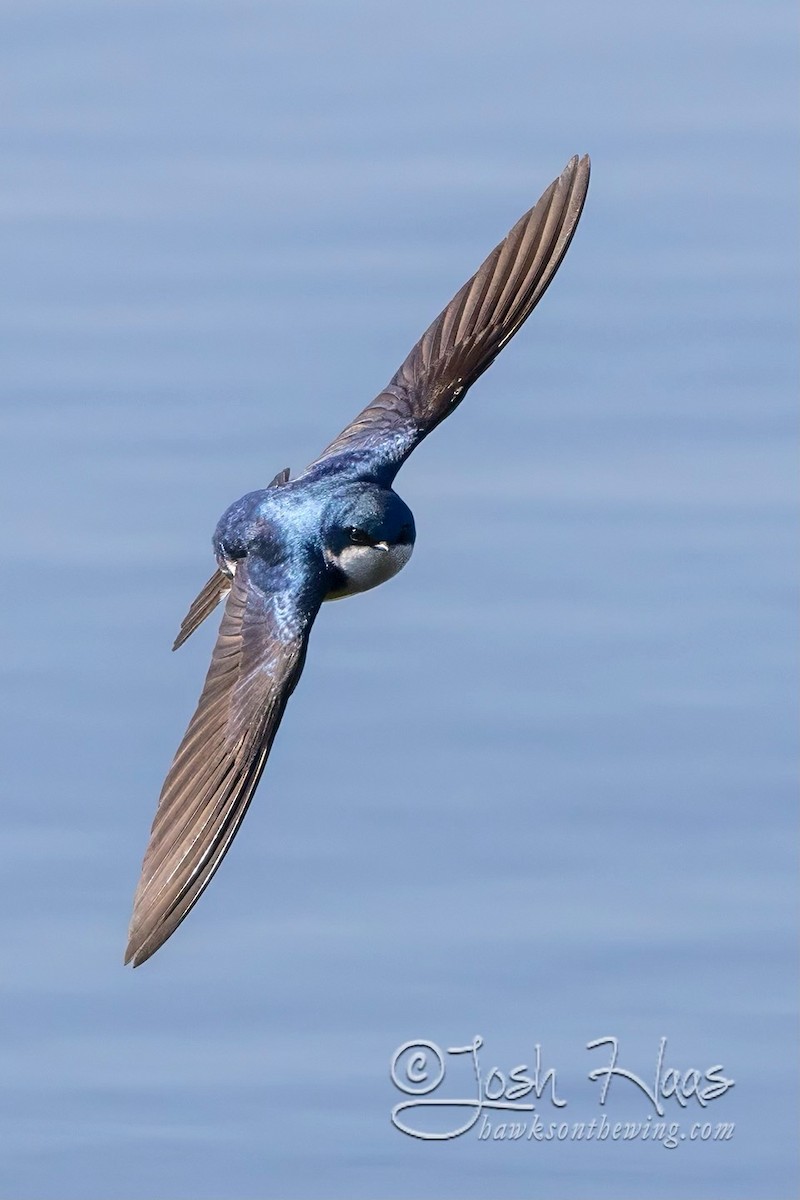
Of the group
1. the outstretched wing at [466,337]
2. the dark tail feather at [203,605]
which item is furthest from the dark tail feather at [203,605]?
the outstretched wing at [466,337]

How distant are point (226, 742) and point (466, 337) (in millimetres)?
1651

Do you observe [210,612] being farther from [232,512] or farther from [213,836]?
[213,836]

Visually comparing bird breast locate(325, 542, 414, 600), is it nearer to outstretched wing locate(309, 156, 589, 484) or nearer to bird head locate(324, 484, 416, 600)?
bird head locate(324, 484, 416, 600)

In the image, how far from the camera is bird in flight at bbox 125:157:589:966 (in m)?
6.09

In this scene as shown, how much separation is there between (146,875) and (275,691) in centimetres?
60

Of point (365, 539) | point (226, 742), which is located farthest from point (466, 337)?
point (226, 742)

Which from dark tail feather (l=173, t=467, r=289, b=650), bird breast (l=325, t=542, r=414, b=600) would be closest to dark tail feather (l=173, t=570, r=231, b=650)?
dark tail feather (l=173, t=467, r=289, b=650)

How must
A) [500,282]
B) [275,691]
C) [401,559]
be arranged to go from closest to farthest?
[275,691]
[401,559]
[500,282]

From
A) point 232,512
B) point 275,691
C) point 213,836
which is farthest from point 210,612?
point 213,836

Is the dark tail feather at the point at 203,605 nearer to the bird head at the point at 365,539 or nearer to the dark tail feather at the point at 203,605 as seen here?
the dark tail feather at the point at 203,605

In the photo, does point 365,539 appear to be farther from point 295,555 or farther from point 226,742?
point 226,742

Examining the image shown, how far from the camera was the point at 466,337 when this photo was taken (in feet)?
24.8

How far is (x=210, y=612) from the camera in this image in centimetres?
752

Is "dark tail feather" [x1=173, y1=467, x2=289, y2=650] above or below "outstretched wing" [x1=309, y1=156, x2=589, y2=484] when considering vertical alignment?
below
